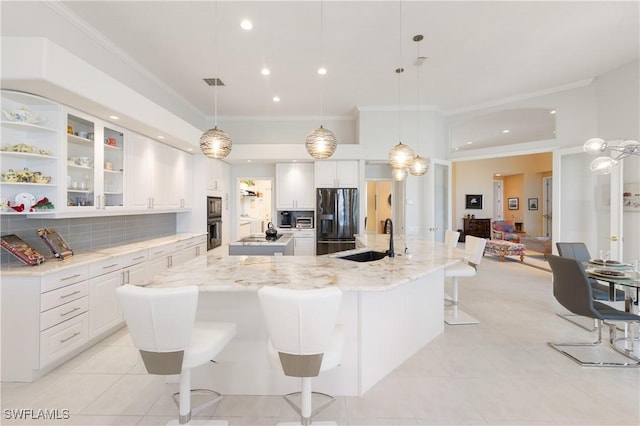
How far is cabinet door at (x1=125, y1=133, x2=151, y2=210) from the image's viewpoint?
11.9 ft

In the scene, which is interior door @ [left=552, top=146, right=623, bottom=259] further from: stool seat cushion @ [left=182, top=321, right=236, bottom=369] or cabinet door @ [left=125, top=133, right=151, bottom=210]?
cabinet door @ [left=125, top=133, right=151, bottom=210]

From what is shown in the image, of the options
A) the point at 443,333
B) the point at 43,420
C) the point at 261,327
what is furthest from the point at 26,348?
the point at 443,333

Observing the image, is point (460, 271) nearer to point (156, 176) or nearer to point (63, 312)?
point (63, 312)

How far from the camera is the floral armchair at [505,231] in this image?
900 cm

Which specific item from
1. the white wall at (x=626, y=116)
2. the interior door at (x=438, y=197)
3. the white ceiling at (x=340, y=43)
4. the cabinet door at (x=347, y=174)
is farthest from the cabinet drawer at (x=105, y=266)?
the white wall at (x=626, y=116)

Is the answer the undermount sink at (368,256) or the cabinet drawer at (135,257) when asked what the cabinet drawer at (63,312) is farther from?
the undermount sink at (368,256)

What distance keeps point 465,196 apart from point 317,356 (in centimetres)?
1092

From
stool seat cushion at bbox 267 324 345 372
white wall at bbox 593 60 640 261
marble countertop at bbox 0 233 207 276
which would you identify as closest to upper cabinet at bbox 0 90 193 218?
marble countertop at bbox 0 233 207 276

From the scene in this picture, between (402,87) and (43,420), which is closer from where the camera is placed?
(43,420)

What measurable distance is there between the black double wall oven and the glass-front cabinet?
6.37 feet

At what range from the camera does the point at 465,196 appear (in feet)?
35.5

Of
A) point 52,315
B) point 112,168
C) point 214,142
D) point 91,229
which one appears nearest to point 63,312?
point 52,315

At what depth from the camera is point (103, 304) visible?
2893 mm

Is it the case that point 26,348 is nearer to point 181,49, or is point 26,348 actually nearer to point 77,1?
point 77,1
